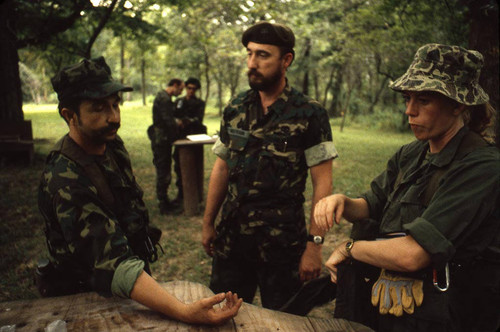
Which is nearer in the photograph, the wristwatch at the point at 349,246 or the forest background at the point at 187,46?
the wristwatch at the point at 349,246

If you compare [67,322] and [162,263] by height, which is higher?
[67,322]

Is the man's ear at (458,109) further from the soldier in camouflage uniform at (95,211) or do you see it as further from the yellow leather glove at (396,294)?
the soldier in camouflage uniform at (95,211)

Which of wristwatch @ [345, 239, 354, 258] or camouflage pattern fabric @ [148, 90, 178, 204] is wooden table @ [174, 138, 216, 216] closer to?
camouflage pattern fabric @ [148, 90, 178, 204]

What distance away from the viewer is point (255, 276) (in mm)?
2678

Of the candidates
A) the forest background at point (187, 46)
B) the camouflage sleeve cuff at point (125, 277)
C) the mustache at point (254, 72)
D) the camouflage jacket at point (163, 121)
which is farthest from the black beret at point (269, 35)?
the camouflage jacket at point (163, 121)

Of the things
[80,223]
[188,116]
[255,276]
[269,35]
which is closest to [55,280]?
[80,223]

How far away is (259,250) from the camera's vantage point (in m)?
2.51

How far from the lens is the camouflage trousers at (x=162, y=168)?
21.7 feet

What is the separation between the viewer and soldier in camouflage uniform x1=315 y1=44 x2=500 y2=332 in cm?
147

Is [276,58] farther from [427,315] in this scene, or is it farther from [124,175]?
[427,315]

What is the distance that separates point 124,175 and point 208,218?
0.86 meters

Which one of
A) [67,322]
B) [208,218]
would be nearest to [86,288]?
[67,322]

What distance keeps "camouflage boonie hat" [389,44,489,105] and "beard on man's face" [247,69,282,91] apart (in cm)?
91

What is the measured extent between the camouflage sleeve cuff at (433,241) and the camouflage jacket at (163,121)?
5.73 metres
